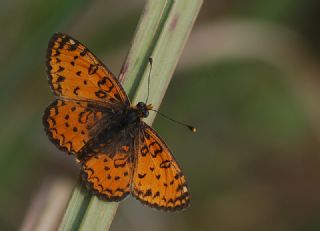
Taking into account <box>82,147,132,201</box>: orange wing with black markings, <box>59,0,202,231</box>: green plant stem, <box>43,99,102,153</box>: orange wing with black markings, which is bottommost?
<box>82,147,132,201</box>: orange wing with black markings

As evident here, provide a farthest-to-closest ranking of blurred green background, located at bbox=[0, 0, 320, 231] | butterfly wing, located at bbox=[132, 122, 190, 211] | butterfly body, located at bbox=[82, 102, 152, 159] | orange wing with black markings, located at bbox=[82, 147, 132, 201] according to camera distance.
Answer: blurred green background, located at bbox=[0, 0, 320, 231] < butterfly body, located at bbox=[82, 102, 152, 159] < butterfly wing, located at bbox=[132, 122, 190, 211] < orange wing with black markings, located at bbox=[82, 147, 132, 201]

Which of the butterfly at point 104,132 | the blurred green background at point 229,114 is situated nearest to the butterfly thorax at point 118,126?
the butterfly at point 104,132

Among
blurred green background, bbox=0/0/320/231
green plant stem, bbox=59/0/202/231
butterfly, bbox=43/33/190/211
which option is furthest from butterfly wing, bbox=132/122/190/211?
blurred green background, bbox=0/0/320/231

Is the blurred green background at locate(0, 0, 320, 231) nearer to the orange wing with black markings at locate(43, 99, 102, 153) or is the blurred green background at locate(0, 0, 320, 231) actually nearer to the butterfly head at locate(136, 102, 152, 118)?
the orange wing with black markings at locate(43, 99, 102, 153)

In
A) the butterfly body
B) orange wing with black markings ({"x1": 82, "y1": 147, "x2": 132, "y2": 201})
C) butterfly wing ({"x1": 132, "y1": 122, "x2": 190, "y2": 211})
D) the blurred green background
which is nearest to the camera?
orange wing with black markings ({"x1": 82, "y1": 147, "x2": 132, "y2": 201})

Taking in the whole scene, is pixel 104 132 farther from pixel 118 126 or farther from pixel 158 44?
pixel 158 44

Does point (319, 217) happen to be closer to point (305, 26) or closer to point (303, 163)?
point (303, 163)

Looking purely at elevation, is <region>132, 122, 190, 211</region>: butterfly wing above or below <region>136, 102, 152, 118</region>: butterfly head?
below

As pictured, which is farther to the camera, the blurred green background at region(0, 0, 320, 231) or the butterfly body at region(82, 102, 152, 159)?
the blurred green background at region(0, 0, 320, 231)
